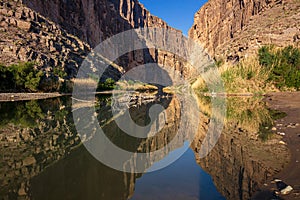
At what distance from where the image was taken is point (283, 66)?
24.4m

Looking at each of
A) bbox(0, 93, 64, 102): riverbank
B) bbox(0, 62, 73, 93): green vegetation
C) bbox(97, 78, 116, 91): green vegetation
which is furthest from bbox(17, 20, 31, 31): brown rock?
bbox(0, 93, 64, 102): riverbank

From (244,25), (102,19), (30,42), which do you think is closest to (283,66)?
(30,42)

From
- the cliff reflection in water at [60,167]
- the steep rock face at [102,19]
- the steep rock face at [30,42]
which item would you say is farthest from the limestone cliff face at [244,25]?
the cliff reflection in water at [60,167]

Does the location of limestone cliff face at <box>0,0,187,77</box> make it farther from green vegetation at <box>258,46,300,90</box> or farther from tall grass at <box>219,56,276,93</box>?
green vegetation at <box>258,46,300,90</box>

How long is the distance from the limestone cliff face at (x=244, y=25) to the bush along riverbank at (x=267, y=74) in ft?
45.2

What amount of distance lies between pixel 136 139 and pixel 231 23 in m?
74.0

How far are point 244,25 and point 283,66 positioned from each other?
4494 cm

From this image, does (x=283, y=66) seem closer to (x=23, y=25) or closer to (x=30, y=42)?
(x=30, y=42)

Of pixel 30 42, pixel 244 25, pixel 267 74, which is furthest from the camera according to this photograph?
pixel 244 25

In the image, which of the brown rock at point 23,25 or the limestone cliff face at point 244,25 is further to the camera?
the limestone cliff face at point 244,25

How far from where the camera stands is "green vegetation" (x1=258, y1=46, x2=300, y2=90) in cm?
2367

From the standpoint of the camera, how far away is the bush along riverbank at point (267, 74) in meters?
24.0

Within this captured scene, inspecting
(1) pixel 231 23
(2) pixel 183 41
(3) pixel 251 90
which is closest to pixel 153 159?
(3) pixel 251 90

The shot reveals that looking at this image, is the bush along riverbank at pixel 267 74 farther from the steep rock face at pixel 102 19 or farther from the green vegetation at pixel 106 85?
the steep rock face at pixel 102 19
